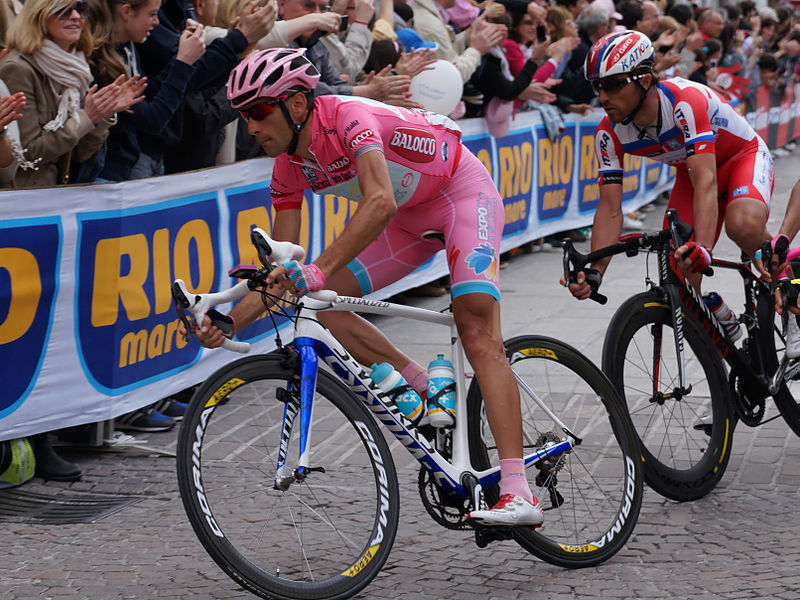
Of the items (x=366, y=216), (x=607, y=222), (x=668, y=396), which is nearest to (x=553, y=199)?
(x=607, y=222)

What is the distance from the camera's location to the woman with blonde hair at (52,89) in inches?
229

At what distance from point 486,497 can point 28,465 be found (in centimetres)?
241

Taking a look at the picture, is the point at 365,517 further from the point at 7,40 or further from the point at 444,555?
the point at 7,40

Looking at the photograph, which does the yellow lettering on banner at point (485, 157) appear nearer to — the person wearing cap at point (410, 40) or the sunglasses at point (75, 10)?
the person wearing cap at point (410, 40)

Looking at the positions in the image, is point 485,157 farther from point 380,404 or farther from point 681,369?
point 380,404

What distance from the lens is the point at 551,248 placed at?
13.2 m

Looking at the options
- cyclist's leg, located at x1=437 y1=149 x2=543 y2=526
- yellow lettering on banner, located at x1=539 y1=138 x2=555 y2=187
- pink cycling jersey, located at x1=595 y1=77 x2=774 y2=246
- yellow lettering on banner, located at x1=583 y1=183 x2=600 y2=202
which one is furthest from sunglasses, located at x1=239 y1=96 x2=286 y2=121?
yellow lettering on banner, located at x1=583 y1=183 x2=600 y2=202

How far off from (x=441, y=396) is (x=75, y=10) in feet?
9.85

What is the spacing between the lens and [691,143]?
17.7 feet

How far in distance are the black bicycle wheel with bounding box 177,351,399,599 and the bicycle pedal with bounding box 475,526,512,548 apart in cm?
37

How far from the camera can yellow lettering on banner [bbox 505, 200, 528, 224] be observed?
1182cm

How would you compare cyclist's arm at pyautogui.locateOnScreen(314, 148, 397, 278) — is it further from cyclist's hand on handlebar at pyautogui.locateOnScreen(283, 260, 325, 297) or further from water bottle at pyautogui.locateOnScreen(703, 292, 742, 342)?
water bottle at pyautogui.locateOnScreen(703, 292, 742, 342)

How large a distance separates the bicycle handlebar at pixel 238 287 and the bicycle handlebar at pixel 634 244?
159 centimetres

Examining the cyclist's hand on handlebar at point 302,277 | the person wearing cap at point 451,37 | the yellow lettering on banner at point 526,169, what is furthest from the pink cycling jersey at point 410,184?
the yellow lettering on banner at point 526,169
